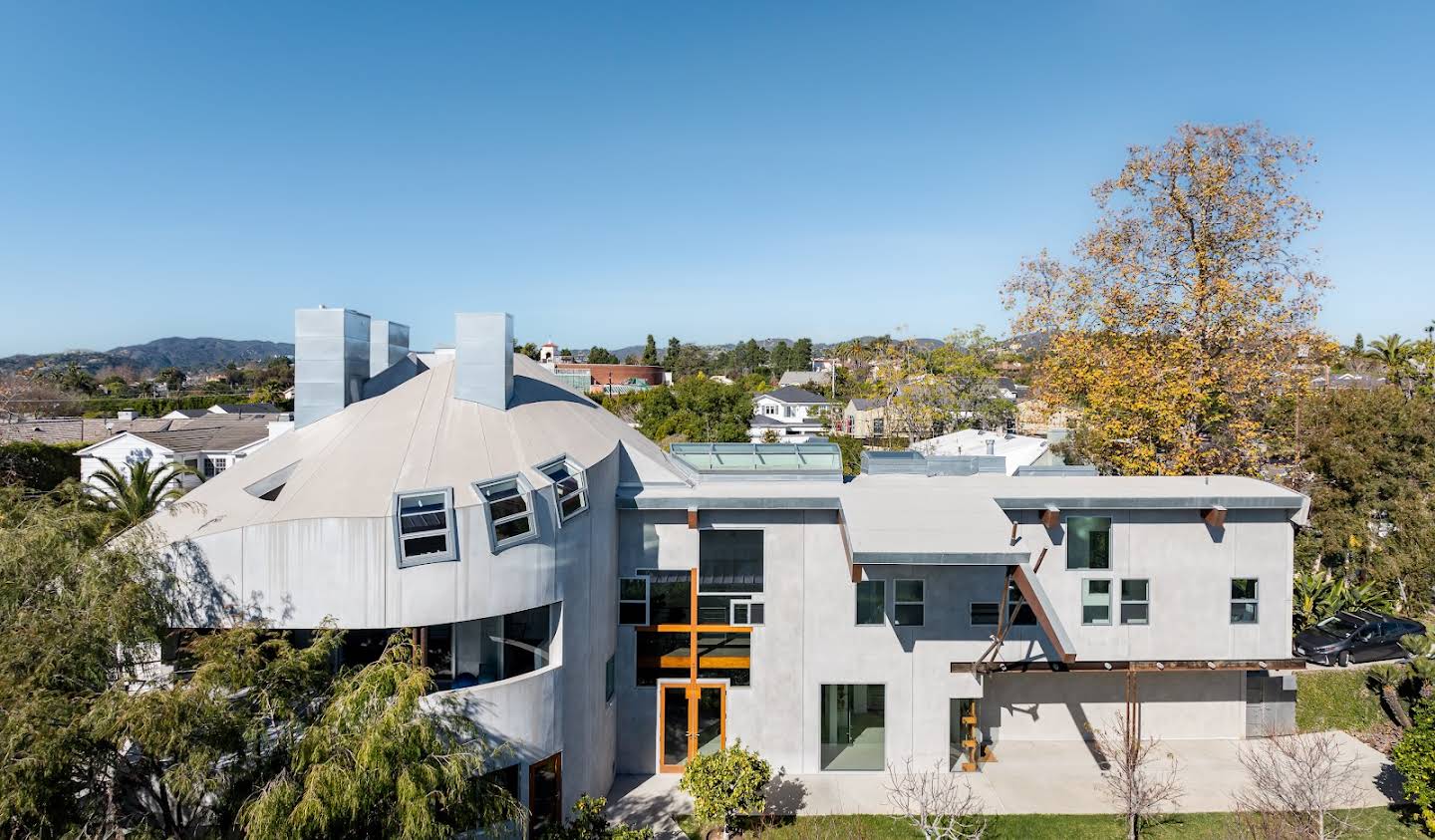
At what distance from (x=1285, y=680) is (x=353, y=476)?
19.3 m

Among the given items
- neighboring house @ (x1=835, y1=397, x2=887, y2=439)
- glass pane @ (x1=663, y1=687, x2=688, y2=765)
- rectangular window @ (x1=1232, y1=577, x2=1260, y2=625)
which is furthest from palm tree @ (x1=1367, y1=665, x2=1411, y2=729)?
neighboring house @ (x1=835, y1=397, x2=887, y2=439)

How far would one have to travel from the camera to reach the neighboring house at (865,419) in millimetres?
51844

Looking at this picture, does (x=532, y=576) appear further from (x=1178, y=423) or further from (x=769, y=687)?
(x=1178, y=423)

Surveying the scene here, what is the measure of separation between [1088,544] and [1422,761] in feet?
19.5

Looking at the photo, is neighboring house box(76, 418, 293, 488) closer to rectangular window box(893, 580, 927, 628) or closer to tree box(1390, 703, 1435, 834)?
rectangular window box(893, 580, 927, 628)

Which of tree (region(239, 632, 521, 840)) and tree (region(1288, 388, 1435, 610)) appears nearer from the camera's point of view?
tree (region(239, 632, 521, 840))

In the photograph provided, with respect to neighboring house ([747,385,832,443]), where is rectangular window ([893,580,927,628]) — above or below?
below

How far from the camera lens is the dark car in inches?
711

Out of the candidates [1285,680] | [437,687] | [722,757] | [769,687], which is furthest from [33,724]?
[1285,680]

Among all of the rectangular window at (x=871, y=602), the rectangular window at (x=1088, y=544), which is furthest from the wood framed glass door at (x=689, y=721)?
the rectangular window at (x=1088, y=544)

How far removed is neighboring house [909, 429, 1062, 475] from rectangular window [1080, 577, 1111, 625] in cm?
407

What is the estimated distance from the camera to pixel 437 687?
11430 millimetres

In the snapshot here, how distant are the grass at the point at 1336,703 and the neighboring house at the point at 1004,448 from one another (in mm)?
7751

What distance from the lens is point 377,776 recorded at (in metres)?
7.93
